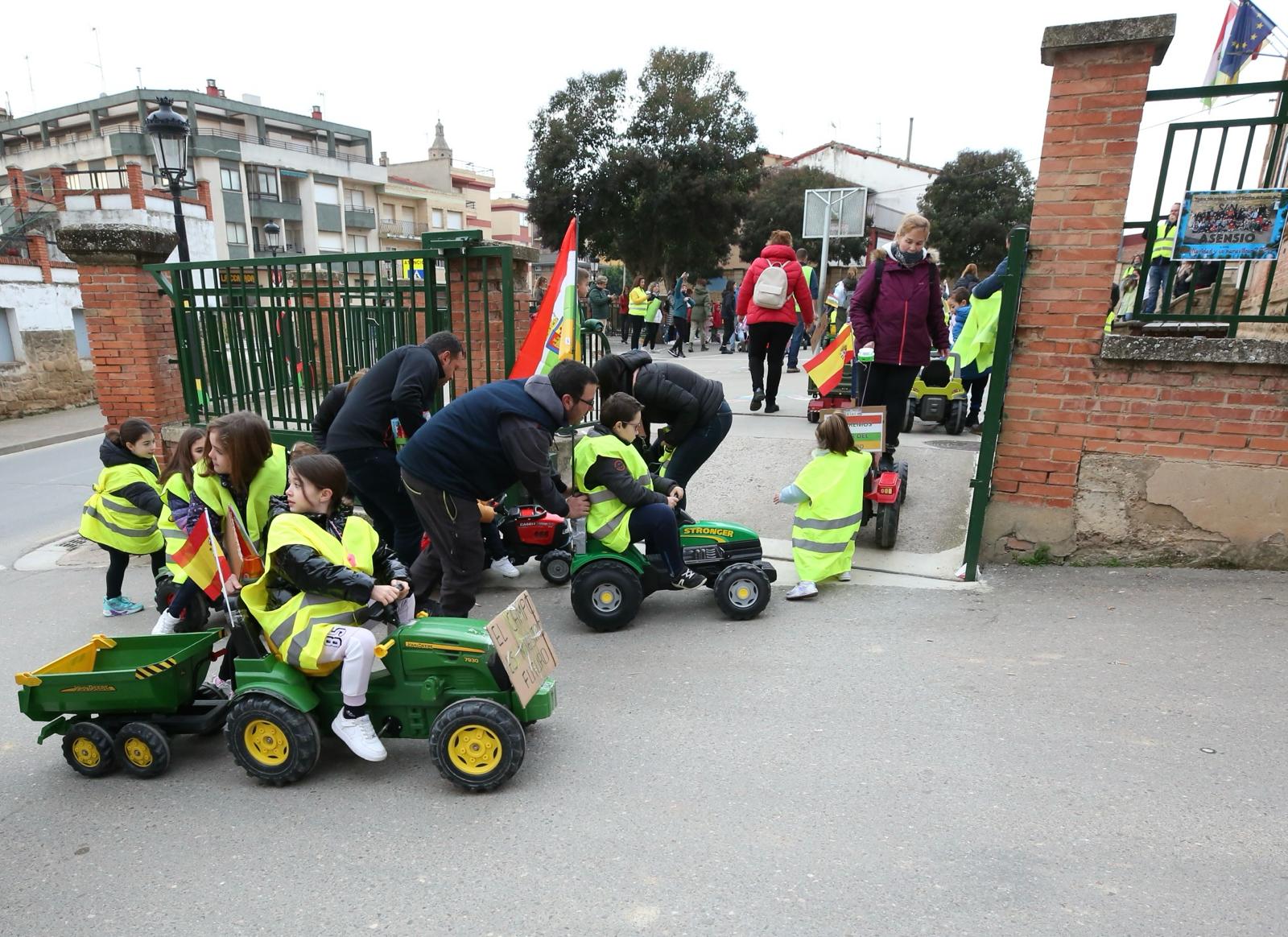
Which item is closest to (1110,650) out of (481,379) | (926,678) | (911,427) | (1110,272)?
(926,678)

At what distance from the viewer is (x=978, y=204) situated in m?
37.0

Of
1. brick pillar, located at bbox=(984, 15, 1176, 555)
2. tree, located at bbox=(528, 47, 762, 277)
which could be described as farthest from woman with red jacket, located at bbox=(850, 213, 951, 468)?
tree, located at bbox=(528, 47, 762, 277)

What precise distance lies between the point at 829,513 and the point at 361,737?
3126 mm

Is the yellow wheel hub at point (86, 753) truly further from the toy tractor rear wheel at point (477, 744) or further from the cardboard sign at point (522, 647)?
the cardboard sign at point (522, 647)

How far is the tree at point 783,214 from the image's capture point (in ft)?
133

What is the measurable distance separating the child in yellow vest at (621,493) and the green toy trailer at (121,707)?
2.06 m

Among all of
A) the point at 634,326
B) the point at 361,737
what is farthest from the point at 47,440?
the point at 361,737

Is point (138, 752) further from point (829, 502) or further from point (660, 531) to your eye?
point (829, 502)

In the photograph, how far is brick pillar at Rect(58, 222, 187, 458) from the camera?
21.0ft

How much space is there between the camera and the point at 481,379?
6.21 m

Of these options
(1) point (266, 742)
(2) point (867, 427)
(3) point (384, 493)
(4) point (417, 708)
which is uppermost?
(2) point (867, 427)

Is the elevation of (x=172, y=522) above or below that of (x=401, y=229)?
below

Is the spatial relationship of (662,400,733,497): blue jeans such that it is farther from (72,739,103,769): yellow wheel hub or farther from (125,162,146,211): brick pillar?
(125,162,146,211): brick pillar

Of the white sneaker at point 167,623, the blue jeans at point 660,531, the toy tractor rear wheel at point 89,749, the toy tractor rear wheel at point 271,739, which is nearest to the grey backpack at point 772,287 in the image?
the blue jeans at point 660,531
